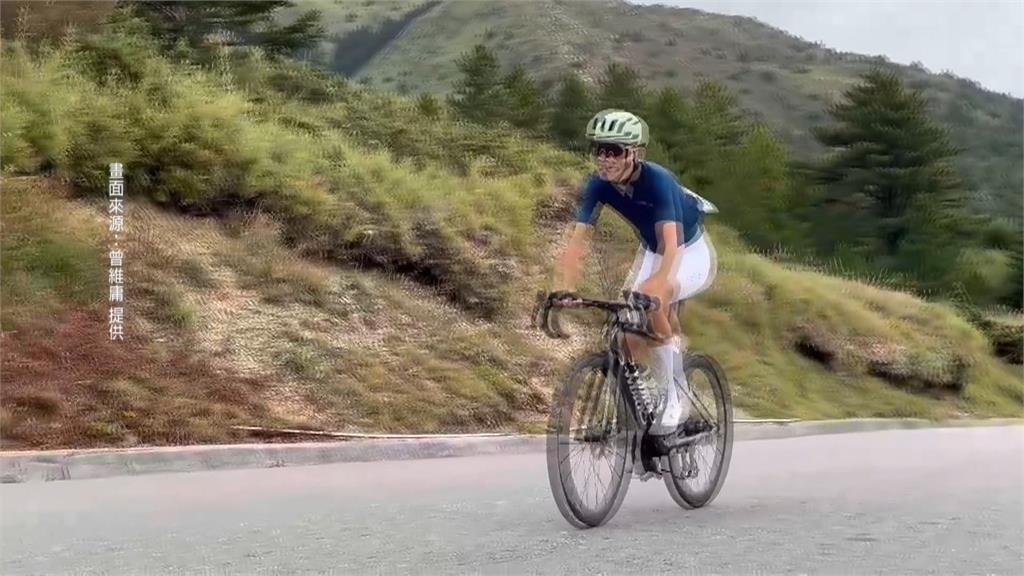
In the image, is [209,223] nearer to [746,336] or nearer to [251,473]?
[251,473]

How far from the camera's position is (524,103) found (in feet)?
91.0

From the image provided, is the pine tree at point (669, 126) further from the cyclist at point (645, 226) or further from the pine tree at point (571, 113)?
the cyclist at point (645, 226)

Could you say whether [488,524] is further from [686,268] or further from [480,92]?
[480,92]

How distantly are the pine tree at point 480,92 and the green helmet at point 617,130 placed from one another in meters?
17.8

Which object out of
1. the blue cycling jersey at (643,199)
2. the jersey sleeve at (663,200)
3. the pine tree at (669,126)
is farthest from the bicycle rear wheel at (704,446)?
the pine tree at (669,126)

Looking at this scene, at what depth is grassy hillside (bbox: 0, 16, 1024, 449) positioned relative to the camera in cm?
1270

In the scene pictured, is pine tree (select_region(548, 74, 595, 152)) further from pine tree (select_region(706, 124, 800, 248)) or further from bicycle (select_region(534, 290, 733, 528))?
bicycle (select_region(534, 290, 733, 528))

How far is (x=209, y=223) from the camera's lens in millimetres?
16000

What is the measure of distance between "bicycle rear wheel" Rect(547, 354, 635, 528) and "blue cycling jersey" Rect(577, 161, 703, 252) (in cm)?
69

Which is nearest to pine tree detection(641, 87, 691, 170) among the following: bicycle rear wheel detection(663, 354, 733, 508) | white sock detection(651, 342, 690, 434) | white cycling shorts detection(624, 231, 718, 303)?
bicycle rear wheel detection(663, 354, 733, 508)

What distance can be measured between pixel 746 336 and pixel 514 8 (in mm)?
34850

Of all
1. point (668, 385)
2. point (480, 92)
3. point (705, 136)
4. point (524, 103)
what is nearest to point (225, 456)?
point (668, 385)

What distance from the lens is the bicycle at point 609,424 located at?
6445mm

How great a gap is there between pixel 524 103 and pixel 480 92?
952 mm
